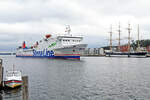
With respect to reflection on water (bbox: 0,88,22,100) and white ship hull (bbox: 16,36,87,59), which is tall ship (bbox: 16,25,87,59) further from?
reflection on water (bbox: 0,88,22,100)

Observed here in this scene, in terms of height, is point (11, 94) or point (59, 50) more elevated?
point (59, 50)

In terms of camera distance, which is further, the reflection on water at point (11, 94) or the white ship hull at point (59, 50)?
the white ship hull at point (59, 50)

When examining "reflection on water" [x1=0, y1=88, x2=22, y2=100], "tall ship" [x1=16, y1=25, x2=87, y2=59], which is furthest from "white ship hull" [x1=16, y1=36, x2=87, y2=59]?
"reflection on water" [x1=0, y1=88, x2=22, y2=100]

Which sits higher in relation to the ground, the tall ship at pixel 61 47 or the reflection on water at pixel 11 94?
the tall ship at pixel 61 47

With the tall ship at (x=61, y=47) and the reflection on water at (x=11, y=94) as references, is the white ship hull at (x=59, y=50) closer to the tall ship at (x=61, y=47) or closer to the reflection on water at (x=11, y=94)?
the tall ship at (x=61, y=47)

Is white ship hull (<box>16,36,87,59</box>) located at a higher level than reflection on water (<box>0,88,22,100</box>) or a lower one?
higher

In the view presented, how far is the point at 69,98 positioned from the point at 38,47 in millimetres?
88560

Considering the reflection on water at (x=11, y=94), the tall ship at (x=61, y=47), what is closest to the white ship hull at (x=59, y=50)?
the tall ship at (x=61, y=47)


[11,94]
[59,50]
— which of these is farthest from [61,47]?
[11,94]

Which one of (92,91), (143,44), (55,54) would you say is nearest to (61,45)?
(55,54)

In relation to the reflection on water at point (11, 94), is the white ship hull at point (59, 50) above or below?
above

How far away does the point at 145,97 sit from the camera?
14938 millimetres

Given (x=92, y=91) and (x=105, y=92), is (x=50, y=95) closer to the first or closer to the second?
(x=92, y=91)

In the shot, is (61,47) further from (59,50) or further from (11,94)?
(11,94)
